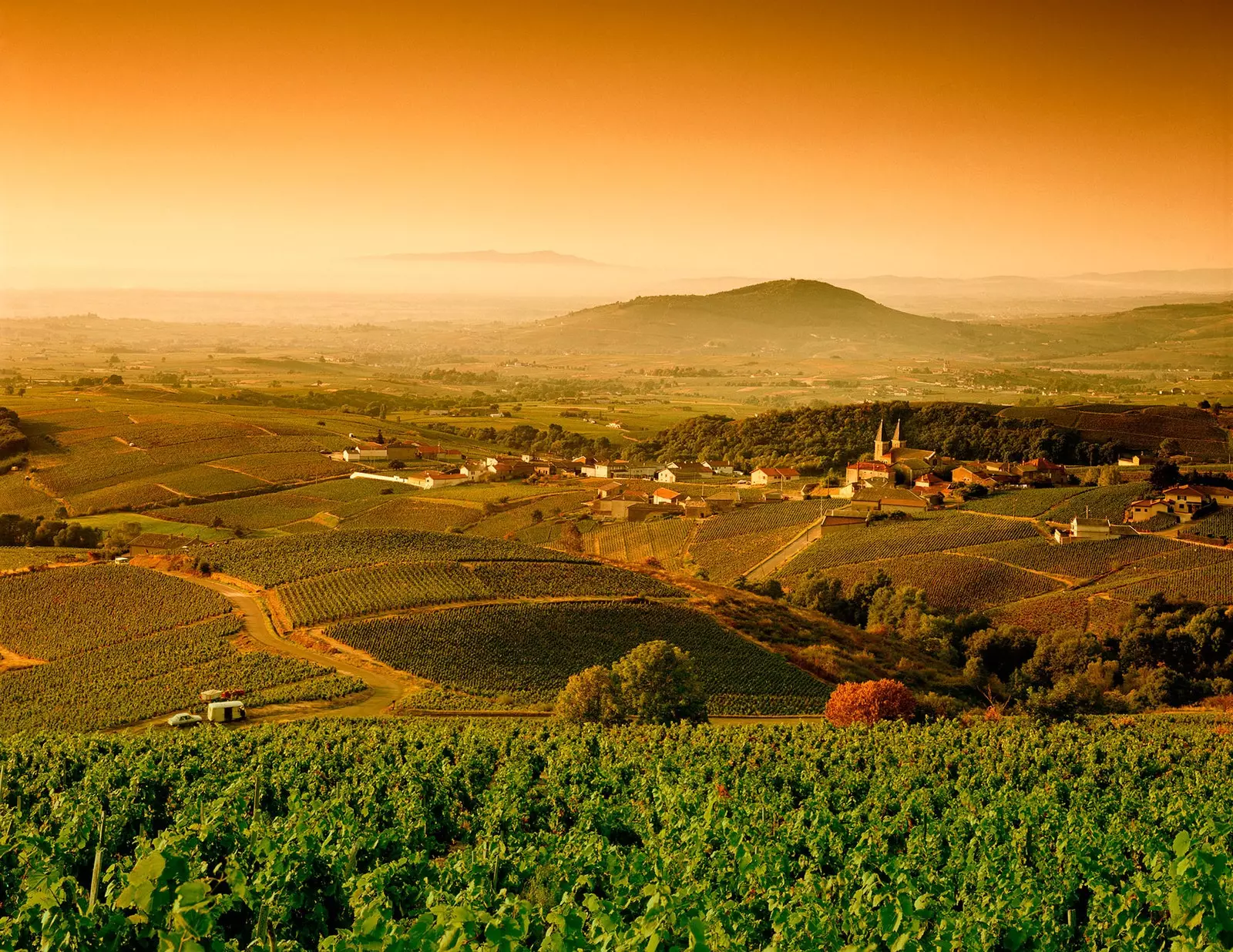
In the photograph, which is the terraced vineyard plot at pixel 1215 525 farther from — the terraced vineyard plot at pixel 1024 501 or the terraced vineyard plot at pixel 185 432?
the terraced vineyard plot at pixel 185 432

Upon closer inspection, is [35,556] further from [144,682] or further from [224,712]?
[224,712]

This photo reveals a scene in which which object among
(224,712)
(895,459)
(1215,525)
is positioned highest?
(895,459)

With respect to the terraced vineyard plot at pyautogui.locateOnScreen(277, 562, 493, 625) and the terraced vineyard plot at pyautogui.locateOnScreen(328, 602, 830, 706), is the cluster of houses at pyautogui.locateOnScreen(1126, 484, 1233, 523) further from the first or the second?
the terraced vineyard plot at pyautogui.locateOnScreen(277, 562, 493, 625)

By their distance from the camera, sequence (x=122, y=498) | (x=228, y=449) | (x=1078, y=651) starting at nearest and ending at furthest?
(x=1078, y=651) < (x=122, y=498) < (x=228, y=449)

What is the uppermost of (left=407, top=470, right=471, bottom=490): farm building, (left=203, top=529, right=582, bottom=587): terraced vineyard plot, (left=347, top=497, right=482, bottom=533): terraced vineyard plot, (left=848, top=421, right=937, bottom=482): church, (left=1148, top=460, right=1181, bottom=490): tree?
(left=1148, top=460, right=1181, bottom=490): tree

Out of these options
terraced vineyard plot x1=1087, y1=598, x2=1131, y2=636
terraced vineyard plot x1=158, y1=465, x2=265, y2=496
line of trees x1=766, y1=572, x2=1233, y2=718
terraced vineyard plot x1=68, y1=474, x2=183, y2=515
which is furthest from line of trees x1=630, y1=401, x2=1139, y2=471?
line of trees x1=766, y1=572, x2=1233, y2=718

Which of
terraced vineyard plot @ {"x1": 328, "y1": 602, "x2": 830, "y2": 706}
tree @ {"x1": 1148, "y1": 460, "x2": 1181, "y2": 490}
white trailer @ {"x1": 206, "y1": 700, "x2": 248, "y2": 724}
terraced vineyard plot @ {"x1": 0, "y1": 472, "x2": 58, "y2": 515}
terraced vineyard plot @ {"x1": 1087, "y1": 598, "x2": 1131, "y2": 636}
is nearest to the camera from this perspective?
white trailer @ {"x1": 206, "y1": 700, "x2": 248, "y2": 724}

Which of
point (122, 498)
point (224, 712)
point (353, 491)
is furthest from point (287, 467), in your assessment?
point (224, 712)

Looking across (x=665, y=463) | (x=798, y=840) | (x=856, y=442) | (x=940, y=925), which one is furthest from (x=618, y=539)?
(x=940, y=925)
